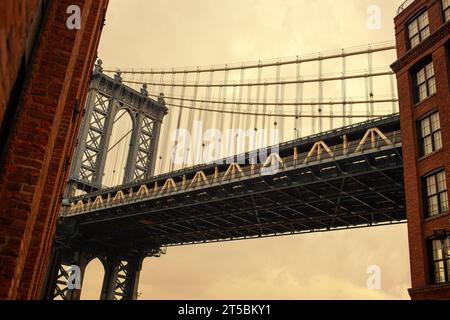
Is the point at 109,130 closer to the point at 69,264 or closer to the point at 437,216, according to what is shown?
the point at 69,264

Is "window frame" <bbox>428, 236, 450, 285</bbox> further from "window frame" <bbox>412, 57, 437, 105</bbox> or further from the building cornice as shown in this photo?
the building cornice

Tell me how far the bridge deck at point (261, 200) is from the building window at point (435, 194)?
6.98 meters


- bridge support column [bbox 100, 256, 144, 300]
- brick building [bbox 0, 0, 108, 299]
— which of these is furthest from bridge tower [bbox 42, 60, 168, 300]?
brick building [bbox 0, 0, 108, 299]

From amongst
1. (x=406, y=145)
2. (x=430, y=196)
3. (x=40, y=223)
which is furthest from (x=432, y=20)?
(x=40, y=223)

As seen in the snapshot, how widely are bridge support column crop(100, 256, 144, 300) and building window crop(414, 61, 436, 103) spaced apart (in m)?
46.5

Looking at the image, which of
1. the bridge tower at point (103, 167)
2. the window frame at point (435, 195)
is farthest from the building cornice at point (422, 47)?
the bridge tower at point (103, 167)

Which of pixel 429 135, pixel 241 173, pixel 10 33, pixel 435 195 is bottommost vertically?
pixel 10 33

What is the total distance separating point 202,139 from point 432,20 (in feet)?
129

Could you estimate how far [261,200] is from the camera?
145ft

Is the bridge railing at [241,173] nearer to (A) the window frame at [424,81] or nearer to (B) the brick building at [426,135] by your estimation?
(A) the window frame at [424,81]

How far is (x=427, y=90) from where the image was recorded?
25.2 metres

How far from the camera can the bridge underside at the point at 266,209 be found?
34969 millimetres

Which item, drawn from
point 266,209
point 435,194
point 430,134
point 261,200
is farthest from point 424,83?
point 261,200

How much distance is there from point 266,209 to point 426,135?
20793 millimetres
